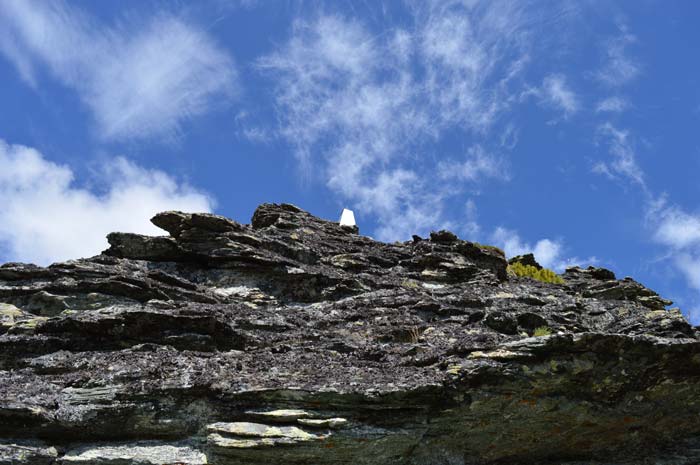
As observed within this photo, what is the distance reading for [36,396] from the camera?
13.2 metres

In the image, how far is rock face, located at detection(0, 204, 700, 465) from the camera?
1296 centimetres

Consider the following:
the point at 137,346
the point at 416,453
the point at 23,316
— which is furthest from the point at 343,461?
the point at 23,316

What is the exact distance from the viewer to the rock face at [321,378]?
13.0m

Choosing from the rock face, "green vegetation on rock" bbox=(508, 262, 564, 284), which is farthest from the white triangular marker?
the rock face

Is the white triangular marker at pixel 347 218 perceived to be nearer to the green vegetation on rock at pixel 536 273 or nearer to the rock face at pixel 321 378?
the green vegetation on rock at pixel 536 273

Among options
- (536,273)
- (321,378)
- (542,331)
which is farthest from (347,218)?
(321,378)

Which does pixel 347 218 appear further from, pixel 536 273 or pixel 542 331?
pixel 542 331

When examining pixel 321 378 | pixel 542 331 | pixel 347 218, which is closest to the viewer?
pixel 321 378

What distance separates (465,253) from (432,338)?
10229 mm

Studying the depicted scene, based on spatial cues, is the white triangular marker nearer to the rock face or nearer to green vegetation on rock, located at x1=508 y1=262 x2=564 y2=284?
green vegetation on rock, located at x1=508 y1=262 x2=564 y2=284

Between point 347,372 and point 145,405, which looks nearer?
point 145,405

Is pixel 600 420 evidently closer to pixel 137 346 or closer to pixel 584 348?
pixel 584 348

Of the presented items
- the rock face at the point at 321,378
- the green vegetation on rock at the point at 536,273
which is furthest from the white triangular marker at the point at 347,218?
the rock face at the point at 321,378

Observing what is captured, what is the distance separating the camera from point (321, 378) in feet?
45.7
